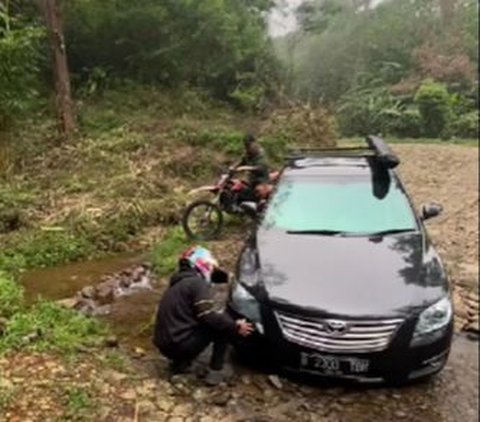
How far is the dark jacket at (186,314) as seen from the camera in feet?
15.8

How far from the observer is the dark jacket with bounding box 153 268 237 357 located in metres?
4.81

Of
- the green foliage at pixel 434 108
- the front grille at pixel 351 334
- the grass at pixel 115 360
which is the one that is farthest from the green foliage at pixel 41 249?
the green foliage at pixel 434 108

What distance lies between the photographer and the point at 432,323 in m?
4.68

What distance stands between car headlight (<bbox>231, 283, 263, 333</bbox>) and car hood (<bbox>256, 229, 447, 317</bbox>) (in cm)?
14

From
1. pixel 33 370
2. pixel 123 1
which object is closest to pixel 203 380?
pixel 33 370

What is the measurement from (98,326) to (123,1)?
13180 millimetres

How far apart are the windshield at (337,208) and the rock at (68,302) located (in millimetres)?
2076

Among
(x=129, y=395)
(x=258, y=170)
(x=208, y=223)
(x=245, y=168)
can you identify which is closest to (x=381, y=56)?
(x=258, y=170)

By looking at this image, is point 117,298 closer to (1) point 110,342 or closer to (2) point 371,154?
(1) point 110,342

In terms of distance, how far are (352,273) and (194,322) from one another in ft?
3.92

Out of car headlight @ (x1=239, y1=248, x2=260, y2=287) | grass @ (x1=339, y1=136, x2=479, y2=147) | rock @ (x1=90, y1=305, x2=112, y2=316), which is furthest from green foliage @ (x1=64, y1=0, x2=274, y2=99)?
car headlight @ (x1=239, y1=248, x2=260, y2=287)

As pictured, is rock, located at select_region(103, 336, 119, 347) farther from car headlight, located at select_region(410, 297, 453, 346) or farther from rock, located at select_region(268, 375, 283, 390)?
car headlight, located at select_region(410, 297, 453, 346)

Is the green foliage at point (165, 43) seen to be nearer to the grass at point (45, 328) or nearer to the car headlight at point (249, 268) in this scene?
the grass at point (45, 328)

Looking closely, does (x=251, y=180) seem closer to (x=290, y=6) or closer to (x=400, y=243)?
(x=400, y=243)
